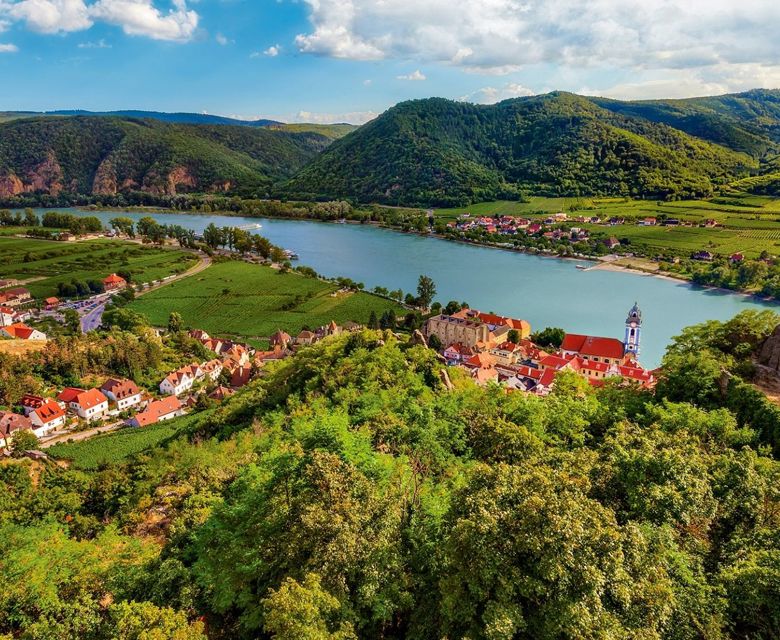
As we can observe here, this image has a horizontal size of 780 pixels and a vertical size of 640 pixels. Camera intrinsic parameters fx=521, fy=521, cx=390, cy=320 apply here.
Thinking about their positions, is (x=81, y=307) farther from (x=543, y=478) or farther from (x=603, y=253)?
(x=603, y=253)

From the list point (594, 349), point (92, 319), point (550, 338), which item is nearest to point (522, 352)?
point (594, 349)

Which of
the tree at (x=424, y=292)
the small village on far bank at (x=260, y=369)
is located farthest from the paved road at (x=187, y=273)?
the tree at (x=424, y=292)

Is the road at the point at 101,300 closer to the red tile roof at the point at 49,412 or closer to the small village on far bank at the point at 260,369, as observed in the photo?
the small village on far bank at the point at 260,369

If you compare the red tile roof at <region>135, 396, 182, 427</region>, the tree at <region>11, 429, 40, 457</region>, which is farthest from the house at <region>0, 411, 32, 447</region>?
the red tile roof at <region>135, 396, 182, 427</region>

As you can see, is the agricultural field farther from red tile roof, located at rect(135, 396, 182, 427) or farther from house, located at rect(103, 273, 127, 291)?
house, located at rect(103, 273, 127, 291)

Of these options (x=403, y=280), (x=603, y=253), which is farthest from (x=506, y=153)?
(x=403, y=280)
